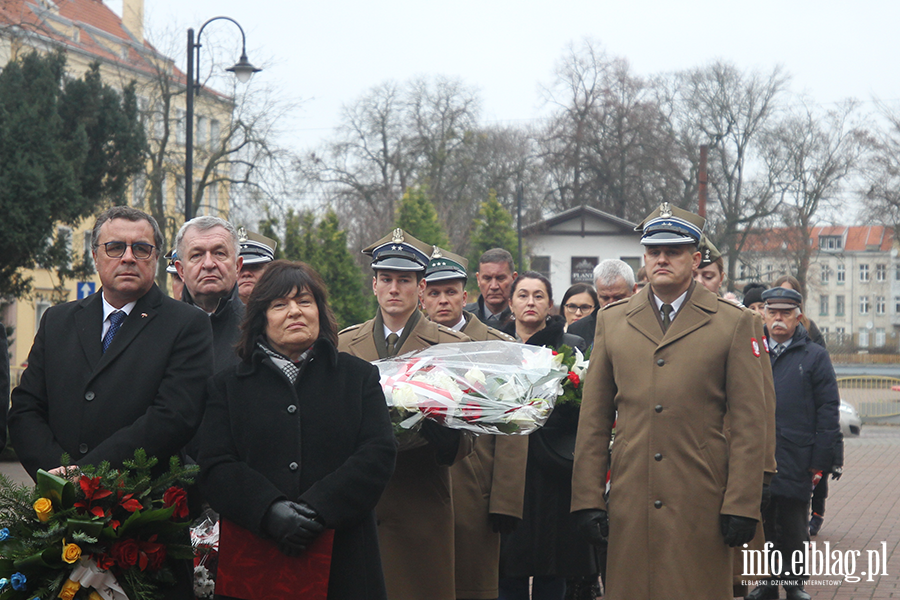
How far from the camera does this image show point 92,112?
916 inches

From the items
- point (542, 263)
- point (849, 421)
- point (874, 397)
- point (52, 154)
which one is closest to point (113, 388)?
point (52, 154)

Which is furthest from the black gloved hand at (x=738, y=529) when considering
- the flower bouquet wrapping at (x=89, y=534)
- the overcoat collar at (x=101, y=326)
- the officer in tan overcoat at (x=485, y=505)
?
the overcoat collar at (x=101, y=326)

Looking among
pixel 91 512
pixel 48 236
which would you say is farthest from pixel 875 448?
pixel 91 512

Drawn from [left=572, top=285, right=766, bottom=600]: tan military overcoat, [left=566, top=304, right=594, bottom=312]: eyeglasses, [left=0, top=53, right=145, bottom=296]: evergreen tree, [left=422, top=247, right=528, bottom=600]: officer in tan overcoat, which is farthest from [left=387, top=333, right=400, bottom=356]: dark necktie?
[left=0, top=53, right=145, bottom=296]: evergreen tree

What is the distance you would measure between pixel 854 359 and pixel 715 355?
57.1 metres

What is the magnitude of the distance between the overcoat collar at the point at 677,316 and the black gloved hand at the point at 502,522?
3.74 ft

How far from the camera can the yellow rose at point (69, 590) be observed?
11.6 feet

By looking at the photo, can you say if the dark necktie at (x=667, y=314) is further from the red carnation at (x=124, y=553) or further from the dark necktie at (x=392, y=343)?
the red carnation at (x=124, y=553)

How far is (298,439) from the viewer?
3701 millimetres

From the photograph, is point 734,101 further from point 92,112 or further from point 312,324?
point 312,324

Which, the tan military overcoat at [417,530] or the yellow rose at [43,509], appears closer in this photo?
the yellow rose at [43,509]

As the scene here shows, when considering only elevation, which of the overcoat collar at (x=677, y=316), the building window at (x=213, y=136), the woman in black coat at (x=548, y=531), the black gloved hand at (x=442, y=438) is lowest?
the woman in black coat at (x=548, y=531)

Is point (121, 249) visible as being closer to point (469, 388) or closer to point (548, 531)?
point (469, 388)

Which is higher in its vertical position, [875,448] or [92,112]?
[92,112]
